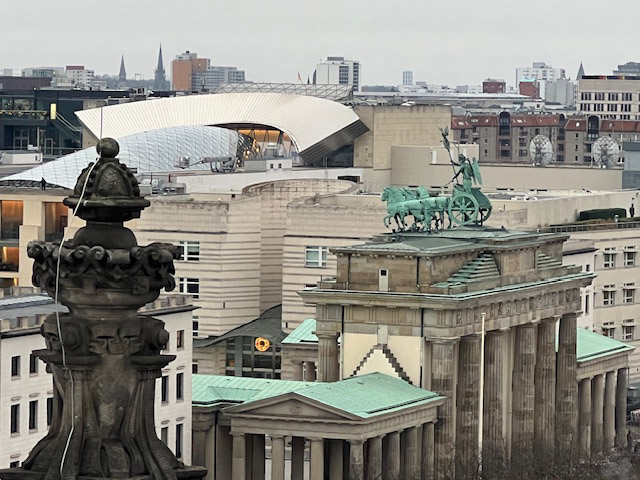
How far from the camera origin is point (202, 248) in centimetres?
14512

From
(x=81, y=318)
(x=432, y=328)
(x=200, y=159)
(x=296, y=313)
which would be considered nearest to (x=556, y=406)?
(x=432, y=328)

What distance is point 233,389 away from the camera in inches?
4102

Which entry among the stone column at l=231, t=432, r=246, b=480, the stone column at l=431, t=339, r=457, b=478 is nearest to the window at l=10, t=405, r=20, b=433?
the stone column at l=231, t=432, r=246, b=480

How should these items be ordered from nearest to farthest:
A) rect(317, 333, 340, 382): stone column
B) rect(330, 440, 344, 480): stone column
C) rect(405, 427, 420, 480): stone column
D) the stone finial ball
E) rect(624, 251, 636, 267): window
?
the stone finial ball
rect(330, 440, 344, 480): stone column
rect(405, 427, 420, 480): stone column
rect(317, 333, 340, 382): stone column
rect(624, 251, 636, 267): window

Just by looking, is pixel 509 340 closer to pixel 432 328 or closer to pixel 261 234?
pixel 432 328

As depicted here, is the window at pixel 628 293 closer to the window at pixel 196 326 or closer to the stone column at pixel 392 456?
the window at pixel 196 326

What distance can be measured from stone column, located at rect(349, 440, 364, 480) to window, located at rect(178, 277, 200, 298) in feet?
154

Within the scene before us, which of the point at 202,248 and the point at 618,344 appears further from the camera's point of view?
the point at 202,248

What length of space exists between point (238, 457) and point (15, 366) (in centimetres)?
1390

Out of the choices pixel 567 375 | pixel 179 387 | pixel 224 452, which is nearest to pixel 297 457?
pixel 224 452

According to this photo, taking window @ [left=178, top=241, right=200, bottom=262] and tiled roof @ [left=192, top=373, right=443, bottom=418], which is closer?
tiled roof @ [left=192, top=373, right=443, bottom=418]

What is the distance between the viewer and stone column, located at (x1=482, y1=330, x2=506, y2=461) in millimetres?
112125

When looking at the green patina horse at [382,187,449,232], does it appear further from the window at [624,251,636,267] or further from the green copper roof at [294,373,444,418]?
the window at [624,251,636,267]

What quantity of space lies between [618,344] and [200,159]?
7022 cm
